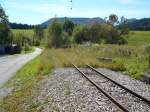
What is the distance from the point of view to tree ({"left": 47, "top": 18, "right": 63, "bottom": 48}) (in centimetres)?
9648

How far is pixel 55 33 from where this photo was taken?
99.6 meters

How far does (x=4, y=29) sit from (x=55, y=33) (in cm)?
1333

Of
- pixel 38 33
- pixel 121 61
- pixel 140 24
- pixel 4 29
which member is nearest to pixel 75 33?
pixel 4 29

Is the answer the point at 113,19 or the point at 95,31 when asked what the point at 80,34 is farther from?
the point at 113,19

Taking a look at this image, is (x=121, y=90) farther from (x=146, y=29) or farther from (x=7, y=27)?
(x=146, y=29)

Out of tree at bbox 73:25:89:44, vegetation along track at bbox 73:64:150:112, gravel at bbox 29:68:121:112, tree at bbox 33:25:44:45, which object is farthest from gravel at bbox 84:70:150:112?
tree at bbox 33:25:44:45

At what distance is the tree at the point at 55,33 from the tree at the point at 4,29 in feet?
35.0

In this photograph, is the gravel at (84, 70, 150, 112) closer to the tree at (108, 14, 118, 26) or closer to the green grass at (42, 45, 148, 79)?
the green grass at (42, 45, 148, 79)

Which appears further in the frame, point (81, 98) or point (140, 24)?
point (140, 24)

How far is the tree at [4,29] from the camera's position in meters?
94.8

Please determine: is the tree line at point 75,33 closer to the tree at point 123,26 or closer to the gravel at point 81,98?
the tree at point 123,26

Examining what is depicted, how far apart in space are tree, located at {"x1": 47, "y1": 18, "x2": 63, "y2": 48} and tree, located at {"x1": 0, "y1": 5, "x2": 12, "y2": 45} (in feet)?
35.0

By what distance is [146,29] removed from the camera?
7013 inches

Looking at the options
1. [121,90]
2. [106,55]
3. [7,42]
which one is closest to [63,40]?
[7,42]
